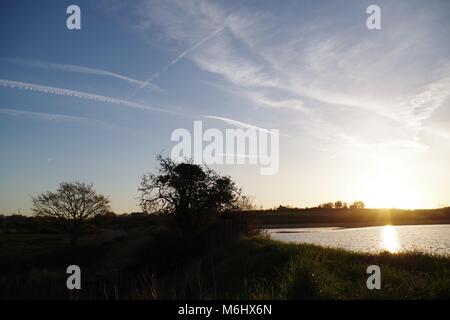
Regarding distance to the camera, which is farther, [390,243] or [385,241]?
[385,241]

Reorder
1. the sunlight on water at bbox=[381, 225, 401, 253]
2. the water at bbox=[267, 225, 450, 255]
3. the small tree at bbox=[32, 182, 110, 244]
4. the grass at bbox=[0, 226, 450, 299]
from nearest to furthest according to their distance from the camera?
the grass at bbox=[0, 226, 450, 299] → the sunlight on water at bbox=[381, 225, 401, 253] → the water at bbox=[267, 225, 450, 255] → the small tree at bbox=[32, 182, 110, 244]

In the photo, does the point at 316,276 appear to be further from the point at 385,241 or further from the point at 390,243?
the point at 385,241

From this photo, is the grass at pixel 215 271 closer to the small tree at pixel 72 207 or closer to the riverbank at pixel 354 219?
the small tree at pixel 72 207

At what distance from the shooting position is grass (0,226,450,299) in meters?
8.59

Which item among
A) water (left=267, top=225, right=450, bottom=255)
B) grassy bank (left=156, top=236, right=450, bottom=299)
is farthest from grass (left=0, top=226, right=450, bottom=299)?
water (left=267, top=225, right=450, bottom=255)

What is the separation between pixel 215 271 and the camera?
768 inches

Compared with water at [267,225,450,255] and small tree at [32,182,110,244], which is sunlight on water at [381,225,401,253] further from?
small tree at [32,182,110,244]

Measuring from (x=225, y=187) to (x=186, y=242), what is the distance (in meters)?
9.71

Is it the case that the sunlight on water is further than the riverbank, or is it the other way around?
the riverbank

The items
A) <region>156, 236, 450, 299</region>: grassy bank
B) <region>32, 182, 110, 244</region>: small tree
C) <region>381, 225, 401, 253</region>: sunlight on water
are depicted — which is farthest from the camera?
<region>32, 182, 110, 244</region>: small tree

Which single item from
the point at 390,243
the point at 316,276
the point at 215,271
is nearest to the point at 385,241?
the point at 390,243
